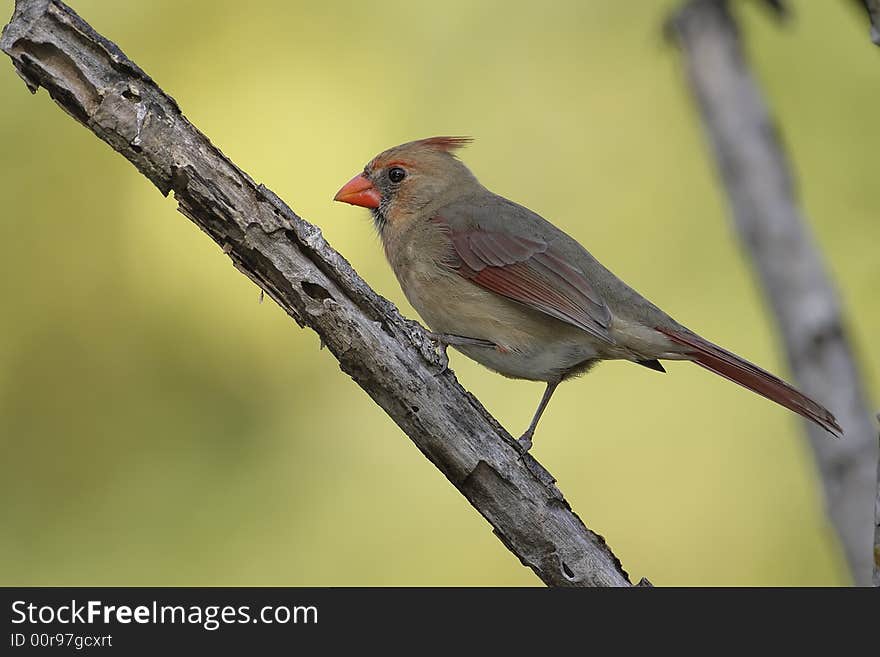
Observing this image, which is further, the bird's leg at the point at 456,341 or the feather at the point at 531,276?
the bird's leg at the point at 456,341

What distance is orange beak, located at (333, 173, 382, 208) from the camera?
433 centimetres

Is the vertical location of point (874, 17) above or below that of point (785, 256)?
below

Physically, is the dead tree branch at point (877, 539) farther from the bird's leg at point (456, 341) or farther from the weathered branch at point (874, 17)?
the bird's leg at point (456, 341)

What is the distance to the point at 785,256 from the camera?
4238mm

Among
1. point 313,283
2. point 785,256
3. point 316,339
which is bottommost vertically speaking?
point 313,283

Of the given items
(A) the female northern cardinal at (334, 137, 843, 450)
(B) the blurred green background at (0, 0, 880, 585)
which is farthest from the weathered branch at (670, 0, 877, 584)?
(A) the female northern cardinal at (334, 137, 843, 450)

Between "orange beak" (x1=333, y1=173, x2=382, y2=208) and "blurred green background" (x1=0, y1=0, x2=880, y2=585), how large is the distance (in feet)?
3.46

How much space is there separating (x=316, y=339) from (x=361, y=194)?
135 cm

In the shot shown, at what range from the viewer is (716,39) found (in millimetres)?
4691

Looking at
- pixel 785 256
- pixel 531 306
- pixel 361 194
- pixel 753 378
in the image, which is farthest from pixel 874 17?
pixel 361 194

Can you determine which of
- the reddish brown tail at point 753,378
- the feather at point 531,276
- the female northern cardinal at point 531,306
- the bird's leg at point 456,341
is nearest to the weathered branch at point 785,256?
the reddish brown tail at point 753,378

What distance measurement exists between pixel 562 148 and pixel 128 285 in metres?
2.43

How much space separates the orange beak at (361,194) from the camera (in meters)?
4.33

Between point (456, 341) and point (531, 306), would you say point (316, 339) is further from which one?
point (531, 306)
